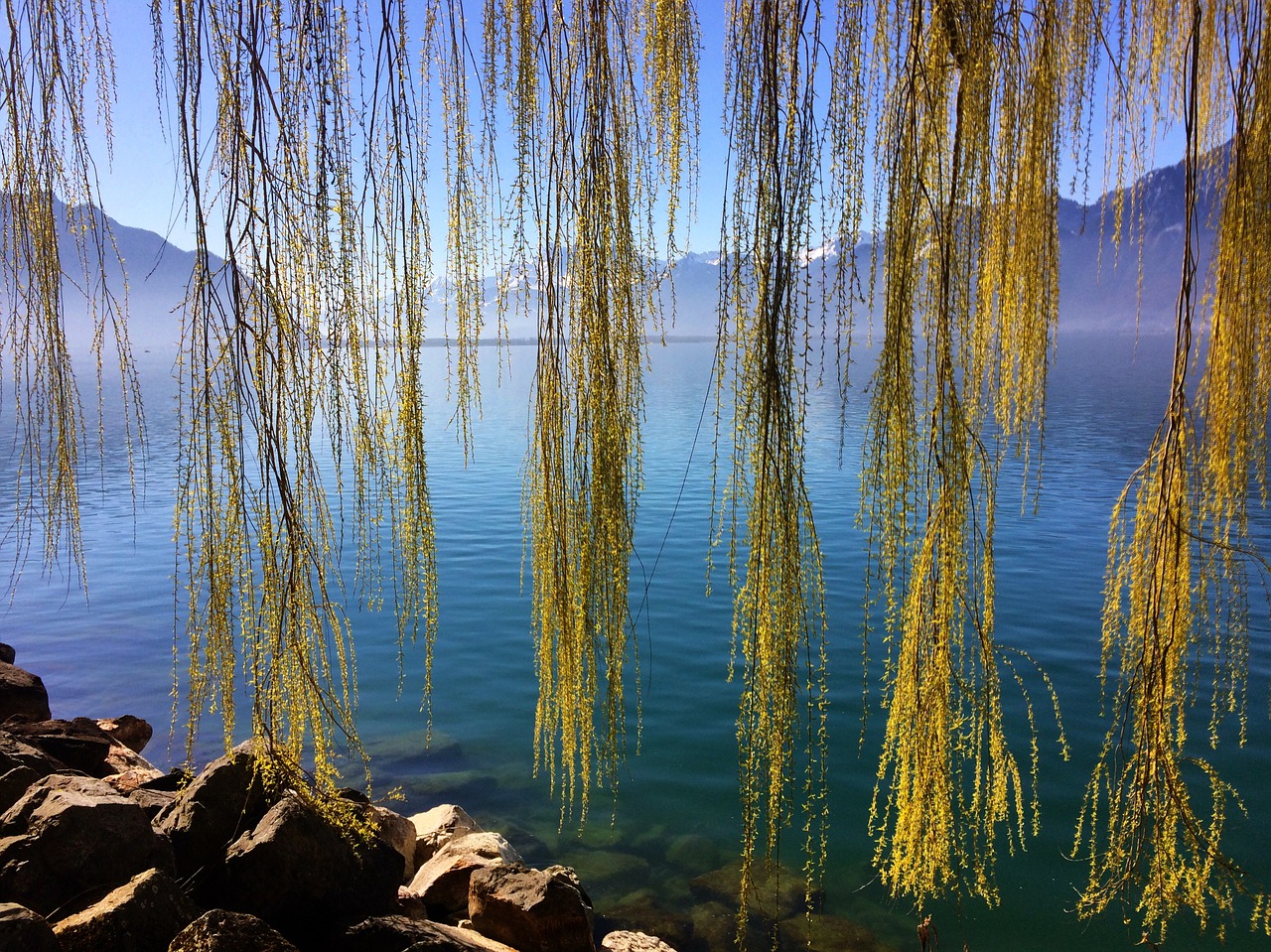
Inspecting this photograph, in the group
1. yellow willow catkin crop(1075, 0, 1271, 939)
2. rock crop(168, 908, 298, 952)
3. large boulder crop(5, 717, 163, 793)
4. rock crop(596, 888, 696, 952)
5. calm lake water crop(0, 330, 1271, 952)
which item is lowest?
rock crop(596, 888, 696, 952)

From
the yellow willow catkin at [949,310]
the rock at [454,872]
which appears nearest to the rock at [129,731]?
the rock at [454,872]

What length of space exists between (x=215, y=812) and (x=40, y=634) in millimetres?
7447

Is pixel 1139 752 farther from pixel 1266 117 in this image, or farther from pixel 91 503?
pixel 91 503

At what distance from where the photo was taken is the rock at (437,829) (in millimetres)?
4848

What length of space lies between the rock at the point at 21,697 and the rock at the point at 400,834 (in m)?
2.21

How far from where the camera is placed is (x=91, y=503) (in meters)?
14.6

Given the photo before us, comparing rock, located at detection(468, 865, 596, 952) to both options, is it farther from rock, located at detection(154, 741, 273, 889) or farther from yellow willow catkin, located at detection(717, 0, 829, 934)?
yellow willow catkin, located at detection(717, 0, 829, 934)

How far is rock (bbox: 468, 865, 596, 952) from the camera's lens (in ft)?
12.1


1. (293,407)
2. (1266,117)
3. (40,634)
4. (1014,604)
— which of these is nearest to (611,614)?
(293,407)

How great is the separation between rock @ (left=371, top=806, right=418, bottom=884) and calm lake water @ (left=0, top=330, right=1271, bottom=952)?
1081mm

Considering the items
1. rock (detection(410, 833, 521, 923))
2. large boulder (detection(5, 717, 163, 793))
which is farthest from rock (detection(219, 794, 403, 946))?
large boulder (detection(5, 717, 163, 793))

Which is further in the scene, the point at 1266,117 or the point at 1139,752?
the point at 1139,752

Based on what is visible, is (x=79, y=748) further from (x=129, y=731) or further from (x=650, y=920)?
(x=650, y=920)

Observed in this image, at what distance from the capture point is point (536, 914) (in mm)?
3674
